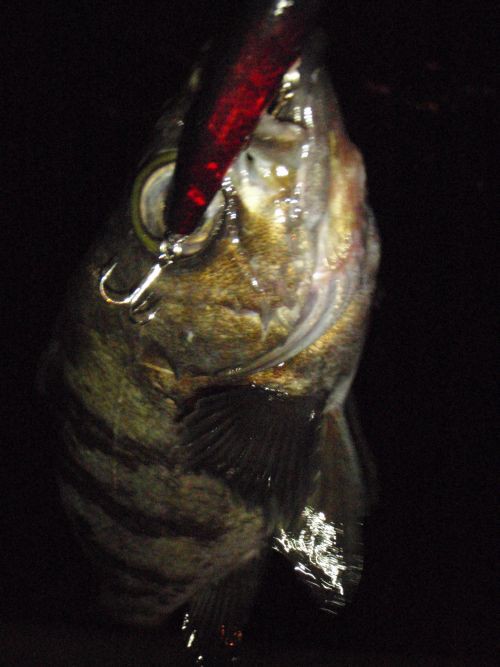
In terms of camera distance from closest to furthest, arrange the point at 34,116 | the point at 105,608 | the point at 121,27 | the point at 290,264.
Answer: the point at 290,264 < the point at 105,608 < the point at 121,27 < the point at 34,116

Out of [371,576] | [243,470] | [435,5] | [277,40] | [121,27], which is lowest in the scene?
[371,576]

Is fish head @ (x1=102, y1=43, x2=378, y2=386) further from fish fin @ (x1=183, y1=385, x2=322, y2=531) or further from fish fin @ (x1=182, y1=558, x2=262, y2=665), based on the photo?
fish fin @ (x1=182, y1=558, x2=262, y2=665)

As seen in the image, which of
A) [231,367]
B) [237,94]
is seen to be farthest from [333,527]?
[237,94]

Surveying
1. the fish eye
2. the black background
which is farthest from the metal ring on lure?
the black background

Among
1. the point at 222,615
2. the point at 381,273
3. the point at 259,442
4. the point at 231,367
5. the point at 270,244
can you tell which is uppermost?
the point at 381,273

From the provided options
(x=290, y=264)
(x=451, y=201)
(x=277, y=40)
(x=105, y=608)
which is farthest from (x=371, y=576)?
(x=277, y=40)

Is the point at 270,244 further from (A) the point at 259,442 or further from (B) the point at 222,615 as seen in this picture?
(B) the point at 222,615

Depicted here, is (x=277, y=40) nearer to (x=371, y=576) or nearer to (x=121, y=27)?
(x=121, y=27)

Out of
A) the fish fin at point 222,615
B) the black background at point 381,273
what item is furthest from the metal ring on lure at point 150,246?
the black background at point 381,273
